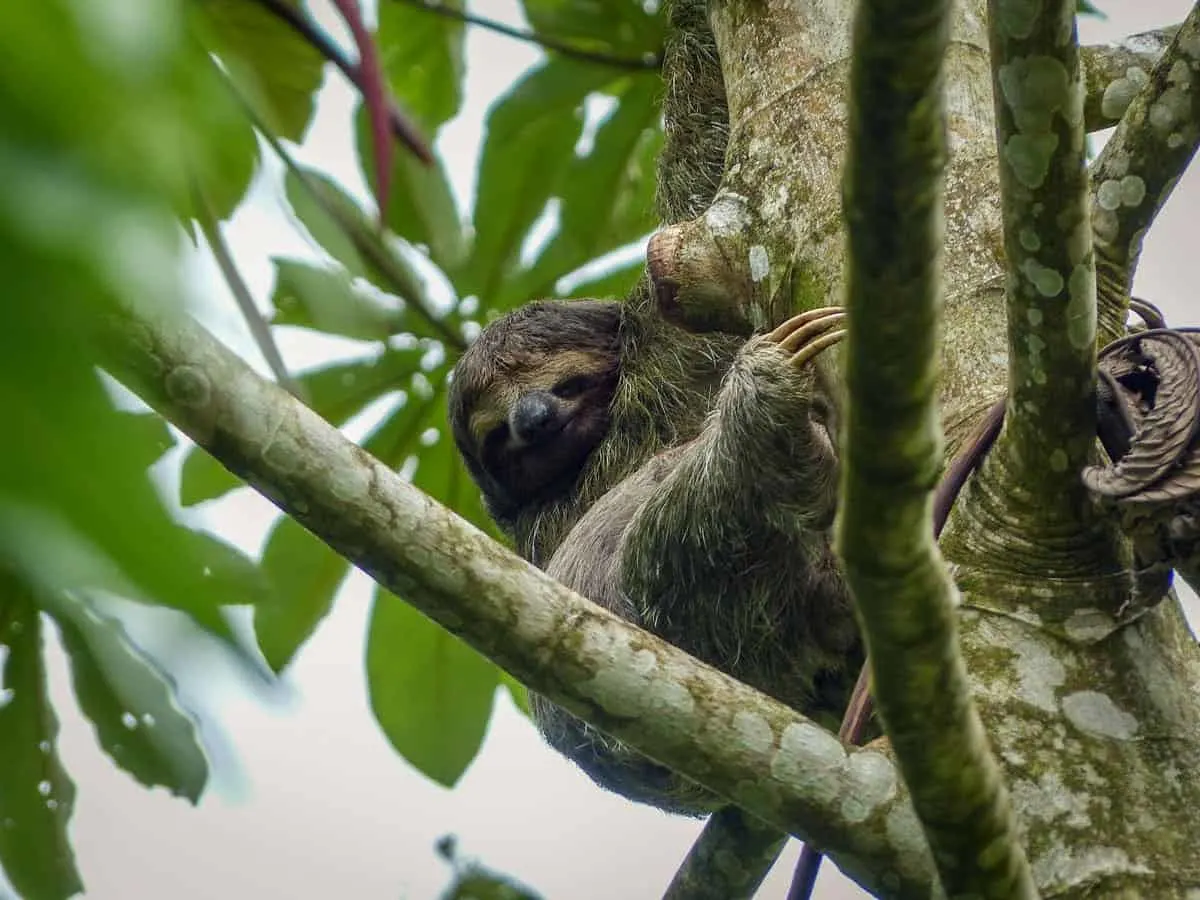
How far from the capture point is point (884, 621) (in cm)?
177

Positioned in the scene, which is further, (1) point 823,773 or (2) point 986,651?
(2) point 986,651

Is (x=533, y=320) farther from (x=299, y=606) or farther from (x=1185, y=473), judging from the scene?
(x=1185, y=473)

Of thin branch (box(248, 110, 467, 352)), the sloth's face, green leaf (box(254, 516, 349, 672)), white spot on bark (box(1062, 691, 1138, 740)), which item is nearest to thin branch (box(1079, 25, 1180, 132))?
white spot on bark (box(1062, 691, 1138, 740))

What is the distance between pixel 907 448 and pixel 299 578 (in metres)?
3.35

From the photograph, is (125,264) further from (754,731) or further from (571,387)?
(571,387)

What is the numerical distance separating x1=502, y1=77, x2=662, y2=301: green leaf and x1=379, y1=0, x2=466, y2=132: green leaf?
1174 mm

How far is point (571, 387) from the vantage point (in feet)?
18.1

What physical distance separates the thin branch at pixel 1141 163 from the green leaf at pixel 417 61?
153cm

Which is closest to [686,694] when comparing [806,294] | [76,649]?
[76,649]

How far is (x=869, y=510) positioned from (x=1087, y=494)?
0.89 meters

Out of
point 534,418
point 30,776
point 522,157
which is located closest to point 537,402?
point 534,418

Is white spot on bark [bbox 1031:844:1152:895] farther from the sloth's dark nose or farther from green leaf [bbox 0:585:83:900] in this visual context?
the sloth's dark nose

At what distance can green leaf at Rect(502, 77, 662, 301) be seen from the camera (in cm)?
495

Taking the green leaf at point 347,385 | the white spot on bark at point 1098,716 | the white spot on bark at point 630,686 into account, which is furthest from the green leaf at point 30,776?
the green leaf at point 347,385
